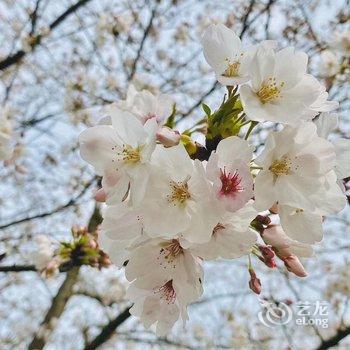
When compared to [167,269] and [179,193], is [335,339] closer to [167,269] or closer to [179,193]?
[167,269]

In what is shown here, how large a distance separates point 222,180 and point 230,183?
24 millimetres

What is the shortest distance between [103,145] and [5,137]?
3.57 feet

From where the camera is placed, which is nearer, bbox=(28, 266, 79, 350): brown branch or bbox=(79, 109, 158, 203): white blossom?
bbox=(79, 109, 158, 203): white blossom

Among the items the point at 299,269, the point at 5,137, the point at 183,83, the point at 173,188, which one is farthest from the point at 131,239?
the point at 183,83

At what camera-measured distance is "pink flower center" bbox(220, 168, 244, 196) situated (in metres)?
1.11

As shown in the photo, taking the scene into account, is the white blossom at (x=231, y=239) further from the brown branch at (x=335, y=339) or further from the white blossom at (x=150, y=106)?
the brown branch at (x=335, y=339)

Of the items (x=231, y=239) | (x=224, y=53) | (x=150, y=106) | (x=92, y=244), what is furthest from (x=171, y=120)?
(x=92, y=244)

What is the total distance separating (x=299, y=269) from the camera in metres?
1.37

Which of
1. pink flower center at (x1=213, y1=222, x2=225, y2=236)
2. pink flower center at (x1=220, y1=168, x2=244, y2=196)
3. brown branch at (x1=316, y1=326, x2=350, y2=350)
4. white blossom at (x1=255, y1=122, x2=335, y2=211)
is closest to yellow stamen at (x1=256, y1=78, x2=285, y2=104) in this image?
white blossom at (x1=255, y1=122, x2=335, y2=211)

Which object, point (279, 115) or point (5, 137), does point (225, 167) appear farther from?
point (5, 137)

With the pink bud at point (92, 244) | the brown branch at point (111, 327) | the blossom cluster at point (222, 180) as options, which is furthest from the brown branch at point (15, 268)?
the brown branch at point (111, 327)

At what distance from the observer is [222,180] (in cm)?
114

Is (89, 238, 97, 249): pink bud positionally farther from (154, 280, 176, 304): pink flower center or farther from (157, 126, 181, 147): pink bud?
(157, 126, 181, 147): pink bud

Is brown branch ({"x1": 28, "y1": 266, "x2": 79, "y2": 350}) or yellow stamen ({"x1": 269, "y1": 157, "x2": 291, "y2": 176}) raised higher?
yellow stamen ({"x1": 269, "y1": 157, "x2": 291, "y2": 176})
